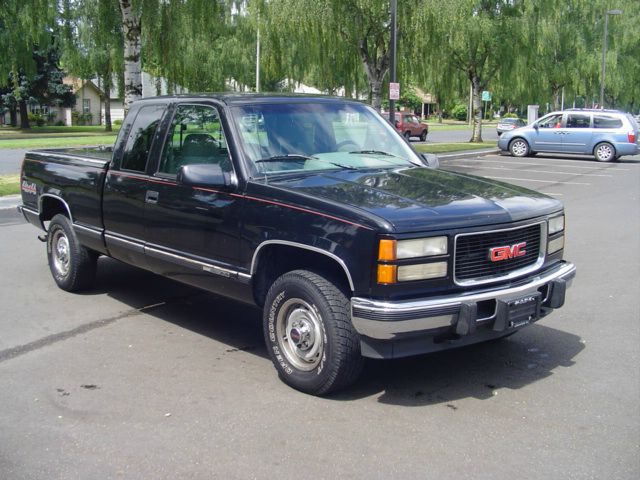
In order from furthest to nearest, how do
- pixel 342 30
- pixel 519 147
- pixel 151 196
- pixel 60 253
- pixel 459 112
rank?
pixel 459 112 → pixel 519 147 → pixel 342 30 → pixel 60 253 → pixel 151 196

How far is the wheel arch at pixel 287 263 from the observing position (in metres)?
4.41

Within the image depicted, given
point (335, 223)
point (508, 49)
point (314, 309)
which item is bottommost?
point (314, 309)

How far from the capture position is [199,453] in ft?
12.3

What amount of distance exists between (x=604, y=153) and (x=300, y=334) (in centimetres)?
2546

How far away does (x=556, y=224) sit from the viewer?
5090 mm

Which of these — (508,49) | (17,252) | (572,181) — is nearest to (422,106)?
(508,49)

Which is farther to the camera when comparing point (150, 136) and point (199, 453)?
point (150, 136)

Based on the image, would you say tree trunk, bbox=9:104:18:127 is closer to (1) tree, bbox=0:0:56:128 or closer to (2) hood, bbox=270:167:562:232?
(1) tree, bbox=0:0:56:128

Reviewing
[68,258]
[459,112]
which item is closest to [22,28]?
[68,258]

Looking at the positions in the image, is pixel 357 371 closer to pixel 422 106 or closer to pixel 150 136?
pixel 150 136

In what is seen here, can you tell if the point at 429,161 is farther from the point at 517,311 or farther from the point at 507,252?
the point at 517,311

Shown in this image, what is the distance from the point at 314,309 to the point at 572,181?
16.9 m

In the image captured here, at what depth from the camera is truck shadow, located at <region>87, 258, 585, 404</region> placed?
466 centimetres

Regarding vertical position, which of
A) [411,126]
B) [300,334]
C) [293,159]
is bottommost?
[300,334]
